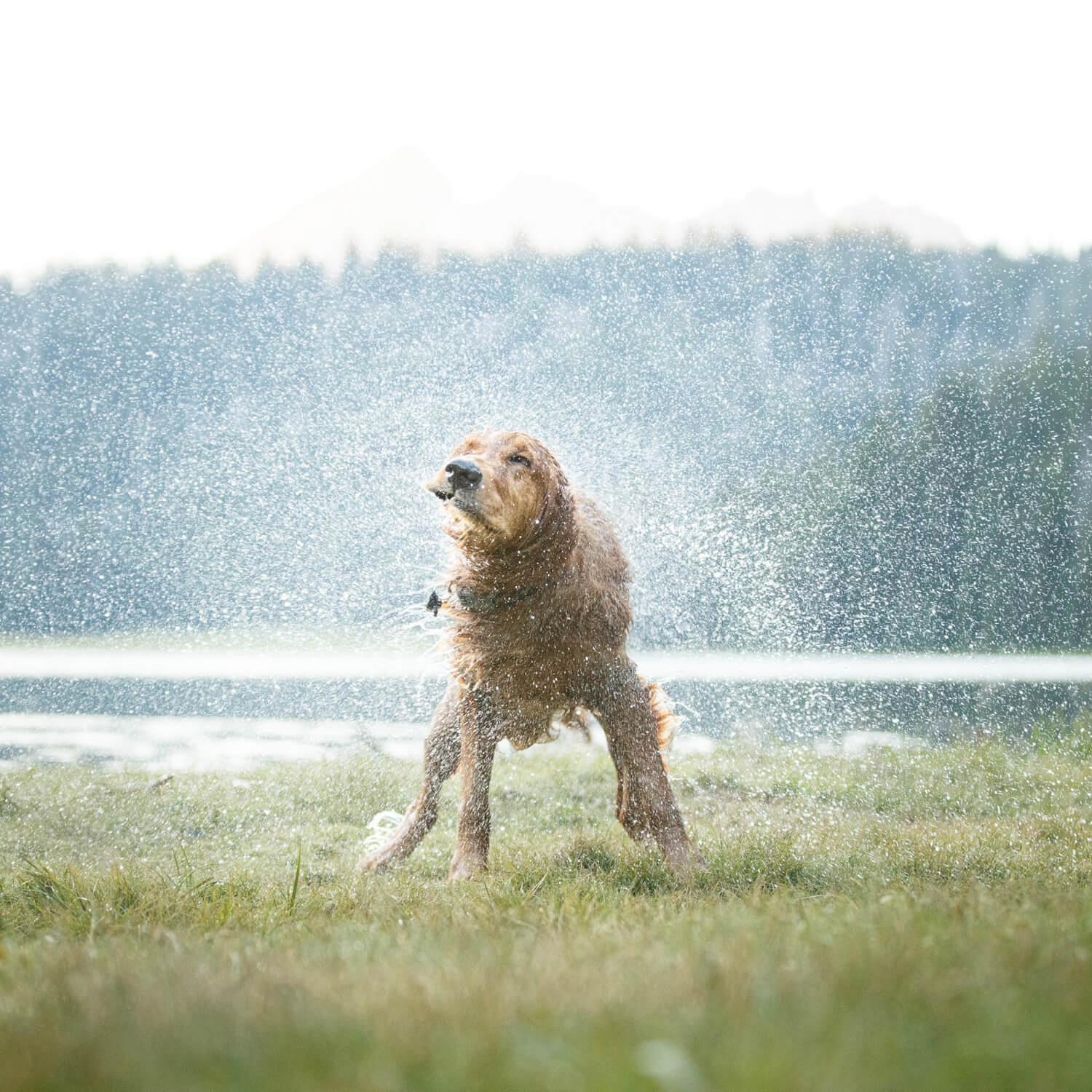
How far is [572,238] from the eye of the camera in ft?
61.9

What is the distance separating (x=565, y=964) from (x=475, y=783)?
77.5 inches

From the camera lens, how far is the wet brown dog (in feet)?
9.75

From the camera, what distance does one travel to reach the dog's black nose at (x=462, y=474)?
8.98ft

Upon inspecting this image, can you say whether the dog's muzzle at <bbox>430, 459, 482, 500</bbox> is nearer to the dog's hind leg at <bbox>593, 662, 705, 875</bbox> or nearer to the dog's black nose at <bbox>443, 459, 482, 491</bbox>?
the dog's black nose at <bbox>443, 459, 482, 491</bbox>

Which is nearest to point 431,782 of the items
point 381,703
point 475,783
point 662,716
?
point 475,783

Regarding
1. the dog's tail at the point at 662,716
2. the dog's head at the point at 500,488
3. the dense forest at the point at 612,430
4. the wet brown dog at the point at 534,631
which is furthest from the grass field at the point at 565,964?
the dense forest at the point at 612,430

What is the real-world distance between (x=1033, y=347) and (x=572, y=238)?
27.2 feet

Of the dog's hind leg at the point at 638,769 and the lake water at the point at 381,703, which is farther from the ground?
the dog's hind leg at the point at 638,769

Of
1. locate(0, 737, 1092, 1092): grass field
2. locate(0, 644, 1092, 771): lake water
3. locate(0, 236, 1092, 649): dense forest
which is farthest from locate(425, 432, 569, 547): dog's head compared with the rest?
locate(0, 236, 1092, 649): dense forest

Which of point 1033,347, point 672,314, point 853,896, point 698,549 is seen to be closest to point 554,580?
point 853,896

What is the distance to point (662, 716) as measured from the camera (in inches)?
146

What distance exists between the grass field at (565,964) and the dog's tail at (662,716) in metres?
0.39

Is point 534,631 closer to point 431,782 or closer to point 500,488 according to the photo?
point 500,488

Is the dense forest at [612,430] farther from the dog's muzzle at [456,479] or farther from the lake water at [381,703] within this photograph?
the dog's muzzle at [456,479]
